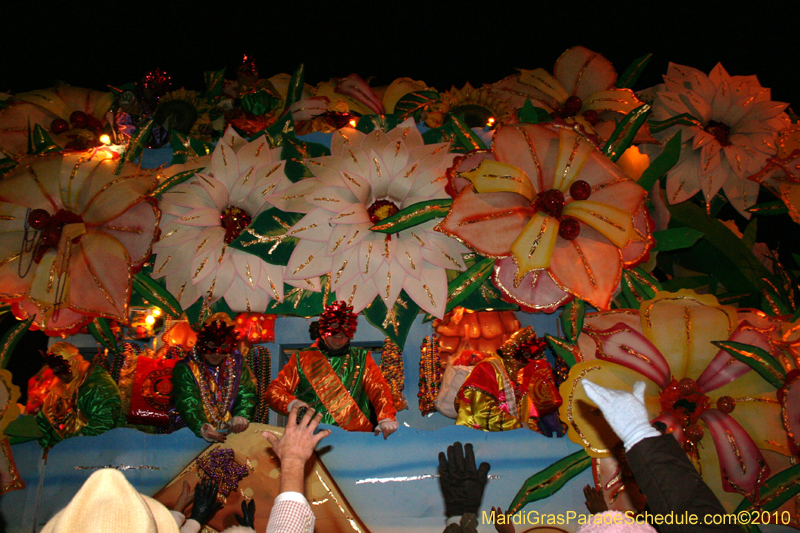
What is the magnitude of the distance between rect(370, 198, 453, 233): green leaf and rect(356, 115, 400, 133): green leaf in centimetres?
47

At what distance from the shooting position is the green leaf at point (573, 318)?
2.35 m

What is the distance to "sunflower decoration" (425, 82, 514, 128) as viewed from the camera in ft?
9.04

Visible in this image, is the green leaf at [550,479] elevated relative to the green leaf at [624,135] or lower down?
lower down

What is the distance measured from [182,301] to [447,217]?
3.94 feet

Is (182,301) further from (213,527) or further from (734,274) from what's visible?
(734,274)

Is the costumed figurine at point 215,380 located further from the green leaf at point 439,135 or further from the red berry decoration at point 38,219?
the green leaf at point 439,135

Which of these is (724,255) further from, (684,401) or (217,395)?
(217,395)

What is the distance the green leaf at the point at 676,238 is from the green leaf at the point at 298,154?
1492 mm

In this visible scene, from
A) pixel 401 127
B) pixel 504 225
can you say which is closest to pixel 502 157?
pixel 504 225

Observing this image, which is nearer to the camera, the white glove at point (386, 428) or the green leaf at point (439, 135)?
the white glove at point (386, 428)

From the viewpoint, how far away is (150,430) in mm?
2830

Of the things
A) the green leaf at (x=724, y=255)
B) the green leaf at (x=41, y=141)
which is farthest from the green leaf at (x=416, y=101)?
the green leaf at (x=41, y=141)

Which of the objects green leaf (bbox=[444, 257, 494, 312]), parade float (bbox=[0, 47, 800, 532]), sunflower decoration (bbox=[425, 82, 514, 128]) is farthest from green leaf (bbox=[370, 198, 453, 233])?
sunflower decoration (bbox=[425, 82, 514, 128])

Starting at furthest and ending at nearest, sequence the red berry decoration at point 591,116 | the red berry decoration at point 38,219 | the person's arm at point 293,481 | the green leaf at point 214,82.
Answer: the green leaf at point 214,82
the red berry decoration at point 591,116
the red berry decoration at point 38,219
the person's arm at point 293,481
